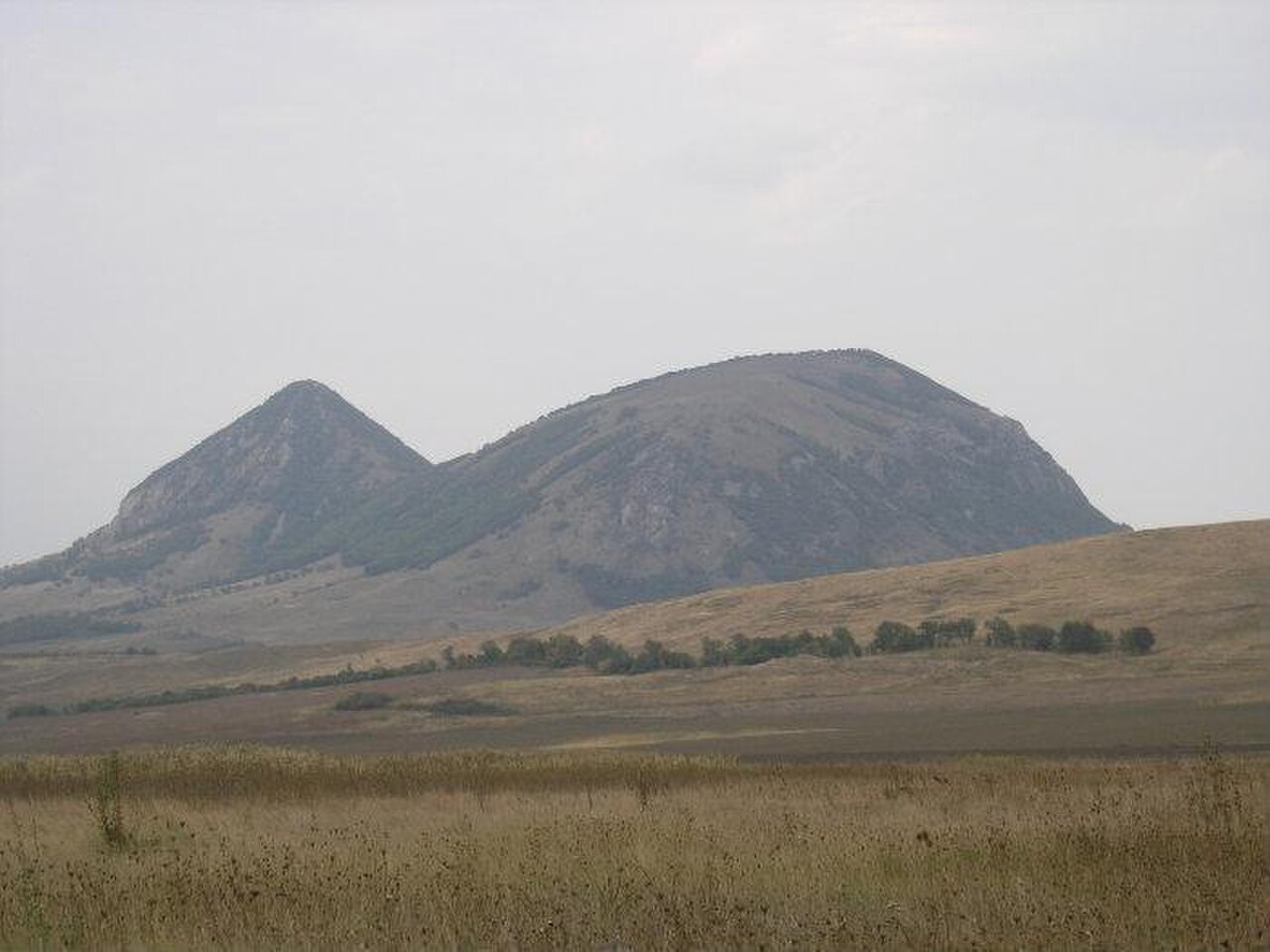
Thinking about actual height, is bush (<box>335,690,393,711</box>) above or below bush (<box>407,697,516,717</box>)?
above

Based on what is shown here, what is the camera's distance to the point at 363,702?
79.8m

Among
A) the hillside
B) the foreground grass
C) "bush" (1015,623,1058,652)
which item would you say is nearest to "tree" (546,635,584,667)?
the hillside

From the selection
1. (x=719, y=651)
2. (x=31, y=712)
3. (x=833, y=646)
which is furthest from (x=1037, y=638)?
(x=31, y=712)

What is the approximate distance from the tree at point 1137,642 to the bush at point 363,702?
39653 mm

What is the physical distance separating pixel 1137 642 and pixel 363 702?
136 ft

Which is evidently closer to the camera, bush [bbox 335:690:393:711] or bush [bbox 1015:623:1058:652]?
bush [bbox 1015:623:1058:652]

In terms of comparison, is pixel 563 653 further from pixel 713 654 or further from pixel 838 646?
pixel 838 646

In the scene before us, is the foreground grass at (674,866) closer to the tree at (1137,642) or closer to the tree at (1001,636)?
the tree at (1137,642)

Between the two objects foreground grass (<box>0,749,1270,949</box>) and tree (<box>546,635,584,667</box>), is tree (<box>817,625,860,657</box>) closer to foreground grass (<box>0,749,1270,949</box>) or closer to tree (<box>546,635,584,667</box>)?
tree (<box>546,635,584,667</box>)

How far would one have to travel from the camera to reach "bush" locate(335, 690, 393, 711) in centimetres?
7869

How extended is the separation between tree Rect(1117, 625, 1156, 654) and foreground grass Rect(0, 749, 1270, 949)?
47772 millimetres

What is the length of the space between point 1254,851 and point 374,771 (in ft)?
78.9

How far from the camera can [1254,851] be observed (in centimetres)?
1455

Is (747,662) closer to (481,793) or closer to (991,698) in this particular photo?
(991,698)
